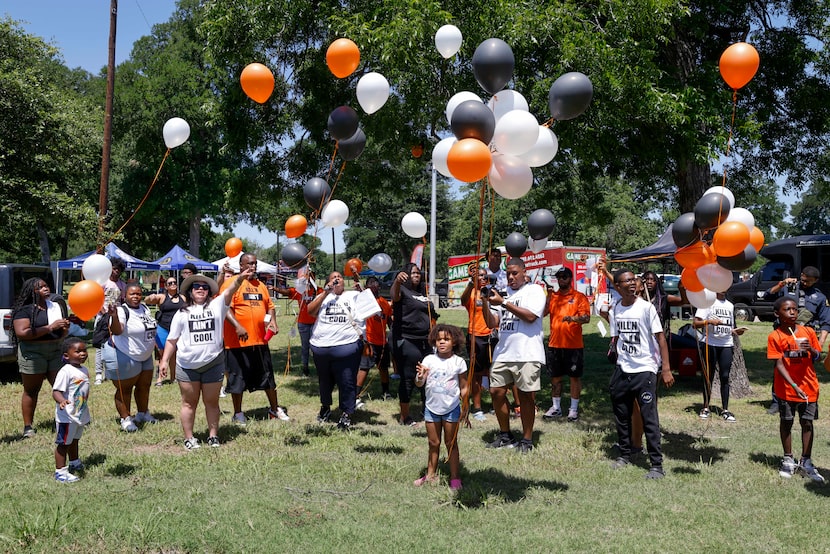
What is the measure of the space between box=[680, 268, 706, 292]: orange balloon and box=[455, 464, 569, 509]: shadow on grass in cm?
206

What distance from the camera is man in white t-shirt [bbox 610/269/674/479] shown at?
16.9 ft

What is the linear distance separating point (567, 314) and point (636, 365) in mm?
2071

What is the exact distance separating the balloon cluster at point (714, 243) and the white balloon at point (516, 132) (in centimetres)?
166

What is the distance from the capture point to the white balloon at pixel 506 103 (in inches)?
185

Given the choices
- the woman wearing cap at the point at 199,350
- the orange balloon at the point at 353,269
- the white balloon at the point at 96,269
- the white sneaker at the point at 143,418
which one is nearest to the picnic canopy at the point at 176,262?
the orange balloon at the point at 353,269

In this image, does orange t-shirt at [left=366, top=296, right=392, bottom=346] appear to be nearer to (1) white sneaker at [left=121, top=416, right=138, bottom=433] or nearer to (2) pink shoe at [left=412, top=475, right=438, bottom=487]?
(1) white sneaker at [left=121, top=416, right=138, bottom=433]

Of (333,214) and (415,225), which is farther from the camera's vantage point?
(415,225)

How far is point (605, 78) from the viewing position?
274 inches

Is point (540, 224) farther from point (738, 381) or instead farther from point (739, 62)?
point (738, 381)

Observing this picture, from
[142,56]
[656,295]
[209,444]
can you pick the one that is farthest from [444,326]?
[142,56]

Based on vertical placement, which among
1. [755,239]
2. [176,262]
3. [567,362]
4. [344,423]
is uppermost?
[176,262]

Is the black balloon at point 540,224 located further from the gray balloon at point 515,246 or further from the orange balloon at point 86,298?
the orange balloon at point 86,298

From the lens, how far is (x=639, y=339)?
17.2ft

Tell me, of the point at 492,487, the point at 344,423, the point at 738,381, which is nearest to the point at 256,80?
the point at 344,423
